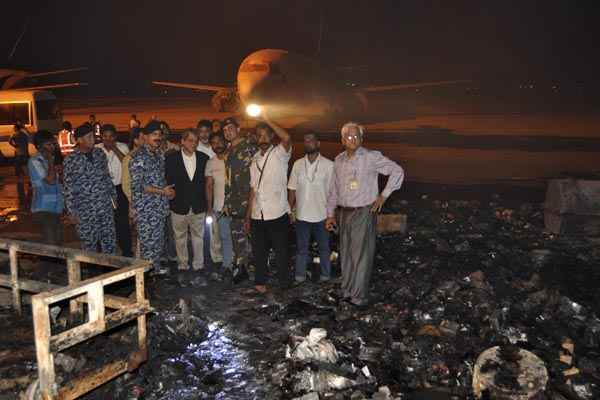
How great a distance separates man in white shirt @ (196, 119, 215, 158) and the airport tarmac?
6.37m

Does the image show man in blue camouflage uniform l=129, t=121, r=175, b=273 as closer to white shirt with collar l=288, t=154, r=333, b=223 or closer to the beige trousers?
the beige trousers

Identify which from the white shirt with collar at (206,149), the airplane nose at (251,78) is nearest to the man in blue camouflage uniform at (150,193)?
the white shirt with collar at (206,149)

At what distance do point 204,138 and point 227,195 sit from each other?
115 cm

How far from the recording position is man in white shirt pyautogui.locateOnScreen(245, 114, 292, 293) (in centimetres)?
627

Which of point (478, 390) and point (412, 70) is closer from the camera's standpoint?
point (478, 390)

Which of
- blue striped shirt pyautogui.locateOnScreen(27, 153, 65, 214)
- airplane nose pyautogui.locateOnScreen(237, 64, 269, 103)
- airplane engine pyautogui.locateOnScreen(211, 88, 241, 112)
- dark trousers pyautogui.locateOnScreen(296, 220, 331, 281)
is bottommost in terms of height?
dark trousers pyautogui.locateOnScreen(296, 220, 331, 281)

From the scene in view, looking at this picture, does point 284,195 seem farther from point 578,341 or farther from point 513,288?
point 578,341

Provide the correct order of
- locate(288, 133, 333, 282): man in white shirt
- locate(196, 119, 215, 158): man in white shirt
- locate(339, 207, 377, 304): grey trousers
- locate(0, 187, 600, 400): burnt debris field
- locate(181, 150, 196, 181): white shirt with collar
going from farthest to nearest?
locate(196, 119, 215, 158): man in white shirt
locate(181, 150, 196, 181): white shirt with collar
locate(288, 133, 333, 282): man in white shirt
locate(339, 207, 377, 304): grey trousers
locate(0, 187, 600, 400): burnt debris field

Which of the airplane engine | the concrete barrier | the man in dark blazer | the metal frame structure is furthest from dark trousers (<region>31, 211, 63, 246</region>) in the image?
Result: the airplane engine

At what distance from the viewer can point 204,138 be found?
7.51m

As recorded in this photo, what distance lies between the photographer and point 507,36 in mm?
72375

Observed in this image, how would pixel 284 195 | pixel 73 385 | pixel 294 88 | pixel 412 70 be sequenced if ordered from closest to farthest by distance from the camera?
1. pixel 73 385
2. pixel 284 195
3. pixel 294 88
4. pixel 412 70

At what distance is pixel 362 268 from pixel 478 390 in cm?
205

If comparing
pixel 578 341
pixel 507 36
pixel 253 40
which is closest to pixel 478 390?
pixel 578 341
